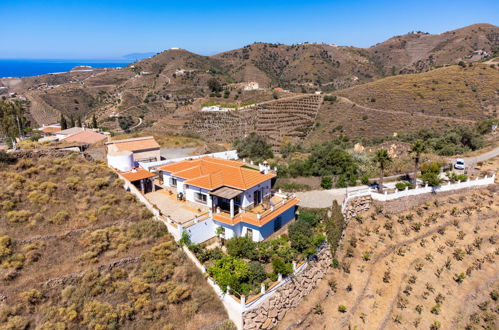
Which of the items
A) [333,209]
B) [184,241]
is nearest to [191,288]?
[184,241]

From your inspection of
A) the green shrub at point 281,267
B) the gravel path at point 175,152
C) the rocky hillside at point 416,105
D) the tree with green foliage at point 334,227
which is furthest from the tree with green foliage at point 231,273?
→ the rocky hillside at point 416,105

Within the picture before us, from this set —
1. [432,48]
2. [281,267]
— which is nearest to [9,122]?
[281,267]

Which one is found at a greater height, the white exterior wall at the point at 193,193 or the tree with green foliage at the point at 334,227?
the white exterior wall at the point at 193,193

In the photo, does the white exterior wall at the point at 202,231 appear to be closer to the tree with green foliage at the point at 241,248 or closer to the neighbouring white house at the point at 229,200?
the neighbouring white house at the point at 229,200

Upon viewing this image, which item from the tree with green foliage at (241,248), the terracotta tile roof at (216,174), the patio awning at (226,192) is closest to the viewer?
the tree with green foliage at (241,248)

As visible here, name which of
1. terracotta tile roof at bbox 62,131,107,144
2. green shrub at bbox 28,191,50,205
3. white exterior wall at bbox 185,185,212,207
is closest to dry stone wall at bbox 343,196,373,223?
white exterior wall at bbox 185,185,212,207

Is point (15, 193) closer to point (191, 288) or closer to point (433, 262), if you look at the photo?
point (191, 288)
